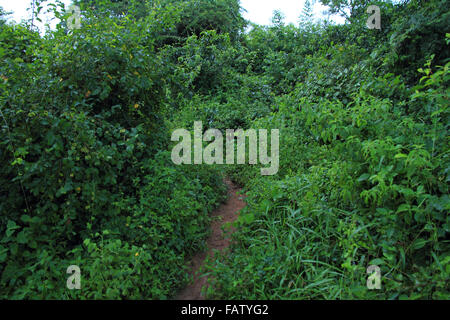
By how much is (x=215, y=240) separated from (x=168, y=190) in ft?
2.53

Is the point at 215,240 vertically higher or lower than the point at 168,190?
lower

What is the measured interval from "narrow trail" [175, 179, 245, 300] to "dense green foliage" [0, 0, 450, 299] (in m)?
0.09

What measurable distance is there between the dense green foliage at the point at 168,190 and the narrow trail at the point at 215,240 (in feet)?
0.30

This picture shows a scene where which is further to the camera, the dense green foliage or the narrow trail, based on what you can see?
the narrow trail

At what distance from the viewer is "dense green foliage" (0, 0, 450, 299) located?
7.83ft

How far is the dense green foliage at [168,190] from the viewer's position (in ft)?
7.83

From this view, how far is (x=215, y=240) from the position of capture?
3424 millimetres

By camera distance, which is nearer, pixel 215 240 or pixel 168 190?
pixel 168 190

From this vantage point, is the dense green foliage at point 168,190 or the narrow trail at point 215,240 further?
the narrow trail at point 215,240

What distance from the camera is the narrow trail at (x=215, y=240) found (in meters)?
2.70

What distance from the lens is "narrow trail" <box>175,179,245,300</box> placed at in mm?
→ 2697
